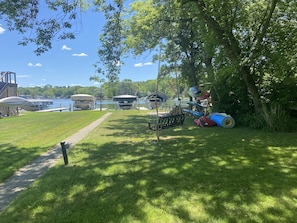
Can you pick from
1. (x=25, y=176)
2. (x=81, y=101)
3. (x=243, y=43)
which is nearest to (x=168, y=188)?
(x=25, y=176)

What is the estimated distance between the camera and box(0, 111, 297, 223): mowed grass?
11.2 feet

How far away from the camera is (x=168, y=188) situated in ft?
14.1

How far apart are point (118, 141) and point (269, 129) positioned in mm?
5740

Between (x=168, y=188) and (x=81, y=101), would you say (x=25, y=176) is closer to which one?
(x=168, y=188)

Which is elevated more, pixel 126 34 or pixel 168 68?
pixel 126 34

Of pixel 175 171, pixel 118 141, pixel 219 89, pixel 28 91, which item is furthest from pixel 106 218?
pixel 28 91

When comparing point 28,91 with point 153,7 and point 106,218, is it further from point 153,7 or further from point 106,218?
point 106,218

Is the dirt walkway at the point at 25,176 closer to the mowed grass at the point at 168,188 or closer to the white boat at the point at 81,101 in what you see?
the mowed grass at the point at 168,188

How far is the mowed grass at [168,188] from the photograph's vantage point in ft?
11.2

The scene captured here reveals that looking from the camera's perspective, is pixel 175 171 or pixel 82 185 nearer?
pixel 82 185

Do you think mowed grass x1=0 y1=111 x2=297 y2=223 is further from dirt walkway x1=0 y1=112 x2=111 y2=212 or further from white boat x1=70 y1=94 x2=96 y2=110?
white boat x1=70 y1=94 x2=96 y2=110

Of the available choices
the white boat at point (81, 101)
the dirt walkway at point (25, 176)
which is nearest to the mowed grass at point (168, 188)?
the dirt walkway at point (25, 176)

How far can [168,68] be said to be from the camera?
2191cm

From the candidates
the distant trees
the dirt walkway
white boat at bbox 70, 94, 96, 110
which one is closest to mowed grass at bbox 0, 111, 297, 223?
the dirt walkway
